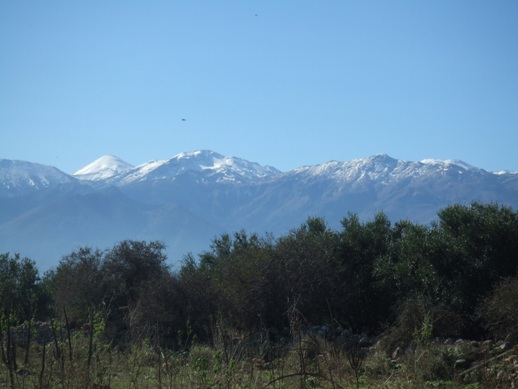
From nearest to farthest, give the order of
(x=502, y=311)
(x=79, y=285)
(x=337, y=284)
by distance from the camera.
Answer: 1. (x=502, y=311)
2. (x=337, y=284)
3. (x=79, y=285)

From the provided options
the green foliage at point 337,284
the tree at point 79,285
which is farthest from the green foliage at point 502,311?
the tree at point 79,285

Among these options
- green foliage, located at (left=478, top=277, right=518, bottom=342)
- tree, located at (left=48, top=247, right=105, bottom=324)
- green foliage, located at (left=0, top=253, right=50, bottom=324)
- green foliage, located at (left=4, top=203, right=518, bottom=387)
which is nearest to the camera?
green foliage, located at (left=478, top=277, right=518, bottom=342)

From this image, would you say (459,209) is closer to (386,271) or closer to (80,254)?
(386,271)

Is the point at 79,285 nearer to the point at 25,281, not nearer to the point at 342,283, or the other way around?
the point at 25,281

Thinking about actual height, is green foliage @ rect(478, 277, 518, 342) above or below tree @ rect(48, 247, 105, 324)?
below

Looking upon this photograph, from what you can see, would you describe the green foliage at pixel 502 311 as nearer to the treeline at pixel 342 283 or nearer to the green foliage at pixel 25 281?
the treeline at pixel 342 283

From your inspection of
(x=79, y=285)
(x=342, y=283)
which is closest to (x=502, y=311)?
(x=342, y=283)

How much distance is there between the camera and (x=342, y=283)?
1266 inches

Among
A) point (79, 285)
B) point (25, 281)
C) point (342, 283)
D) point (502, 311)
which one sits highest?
point (25, 281)

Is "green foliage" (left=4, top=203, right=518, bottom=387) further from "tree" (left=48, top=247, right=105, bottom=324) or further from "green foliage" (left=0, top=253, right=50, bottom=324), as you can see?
"green foliage" (left=0, top=253, right=50, bottom=324)

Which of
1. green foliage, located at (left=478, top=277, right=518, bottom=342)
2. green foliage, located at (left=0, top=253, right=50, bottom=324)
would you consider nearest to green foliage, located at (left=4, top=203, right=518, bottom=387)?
green foliage, located at (left=478, top=277, right=518, bottom=342)

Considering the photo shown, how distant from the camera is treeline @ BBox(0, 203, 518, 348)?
26375 mm

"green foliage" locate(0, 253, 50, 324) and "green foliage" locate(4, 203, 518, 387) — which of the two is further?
"green foliage" locate(0, 253, 50, 324)

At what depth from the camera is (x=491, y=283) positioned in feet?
90.6
